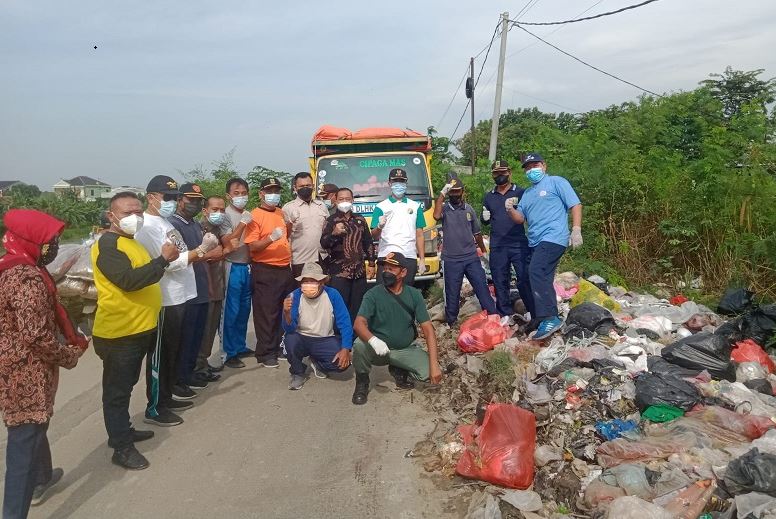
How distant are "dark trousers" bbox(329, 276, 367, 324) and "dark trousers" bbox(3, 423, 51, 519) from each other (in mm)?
3353

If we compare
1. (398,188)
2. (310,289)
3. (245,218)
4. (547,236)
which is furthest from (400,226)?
(245,218)

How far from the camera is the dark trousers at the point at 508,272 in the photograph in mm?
6648

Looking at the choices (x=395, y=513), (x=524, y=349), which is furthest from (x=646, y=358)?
(x=395, y=513)

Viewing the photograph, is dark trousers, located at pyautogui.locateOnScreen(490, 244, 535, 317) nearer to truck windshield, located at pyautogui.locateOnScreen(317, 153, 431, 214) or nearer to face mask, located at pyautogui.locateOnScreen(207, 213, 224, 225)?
truck windshield, located at pyautogui.locateOnScreen(317, 153, 431, 214)

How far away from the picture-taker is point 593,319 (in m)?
5.69

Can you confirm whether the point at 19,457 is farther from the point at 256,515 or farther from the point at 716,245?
the point at 716,245

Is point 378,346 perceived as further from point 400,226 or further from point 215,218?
point 215,218

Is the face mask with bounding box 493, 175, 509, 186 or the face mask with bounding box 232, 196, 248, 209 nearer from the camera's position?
the face mask with bounding box 232, 196, 248, 209

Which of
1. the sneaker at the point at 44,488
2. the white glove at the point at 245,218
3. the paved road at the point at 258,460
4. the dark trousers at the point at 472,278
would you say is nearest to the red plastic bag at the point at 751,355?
the dark trousers at the point at 472,278

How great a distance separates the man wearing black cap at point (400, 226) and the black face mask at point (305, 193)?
2.66 ft

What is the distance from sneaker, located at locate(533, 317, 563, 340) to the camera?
578 centimetres

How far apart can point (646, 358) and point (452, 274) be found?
247 centimetres

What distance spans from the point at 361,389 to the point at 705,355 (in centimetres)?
287

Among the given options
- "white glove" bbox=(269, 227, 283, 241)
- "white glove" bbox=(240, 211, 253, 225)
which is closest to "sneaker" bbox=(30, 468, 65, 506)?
"white glove" bbox=(240, 211, 253, 225)
